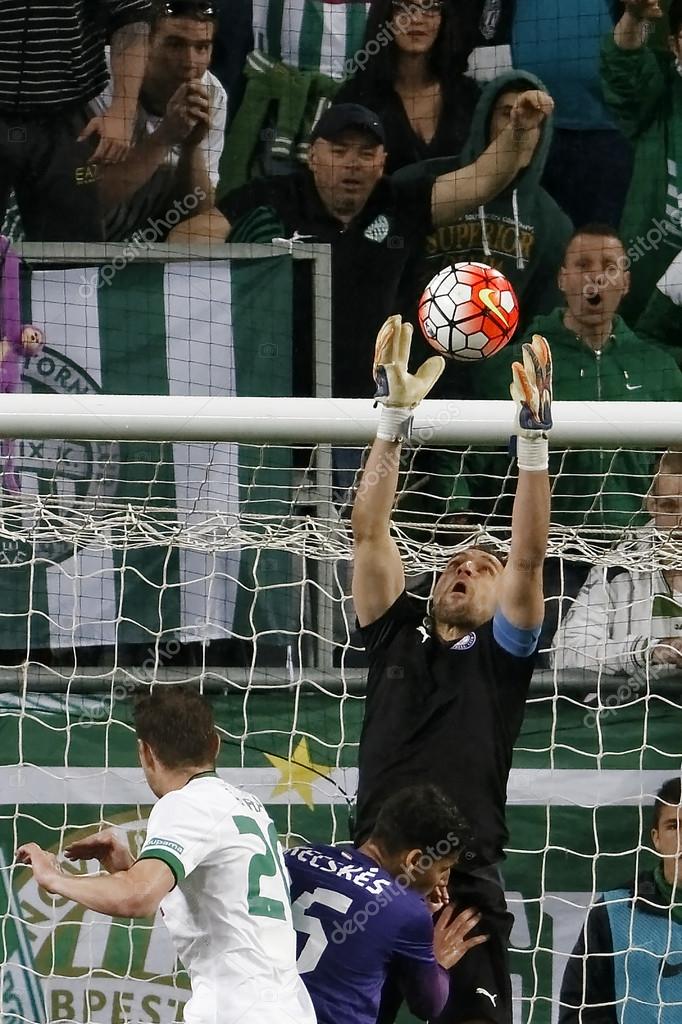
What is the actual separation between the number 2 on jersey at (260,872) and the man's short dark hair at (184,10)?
3.53 m

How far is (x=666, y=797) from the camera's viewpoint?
395 centimetres

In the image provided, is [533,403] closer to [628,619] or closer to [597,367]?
[628,619]

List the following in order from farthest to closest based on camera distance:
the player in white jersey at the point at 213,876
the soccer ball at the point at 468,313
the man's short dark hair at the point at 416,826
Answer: the soccer ball at the point at 468,313, the man's short dark hair at the point at 416,826, the player in white jersey at the point at 213,876

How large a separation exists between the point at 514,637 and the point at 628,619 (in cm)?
111

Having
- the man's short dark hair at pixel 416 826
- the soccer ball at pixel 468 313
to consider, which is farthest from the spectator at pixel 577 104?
the man's short dark hair at pixel 416 826

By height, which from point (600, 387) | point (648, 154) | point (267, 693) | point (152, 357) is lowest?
point (267, 693)

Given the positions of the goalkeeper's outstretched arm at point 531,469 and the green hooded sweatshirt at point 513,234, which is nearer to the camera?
the goalkeeper's outstretched arm at point 531,469

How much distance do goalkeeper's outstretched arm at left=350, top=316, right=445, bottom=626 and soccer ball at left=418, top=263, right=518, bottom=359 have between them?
0.48 m

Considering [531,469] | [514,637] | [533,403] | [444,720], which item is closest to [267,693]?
[444,720]

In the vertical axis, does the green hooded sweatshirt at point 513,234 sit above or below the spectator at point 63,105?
below

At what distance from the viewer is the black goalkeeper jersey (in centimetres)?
329

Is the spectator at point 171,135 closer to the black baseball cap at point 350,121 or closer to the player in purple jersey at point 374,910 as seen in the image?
the black baseball cap at point 350,121

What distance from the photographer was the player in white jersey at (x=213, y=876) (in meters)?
2.42

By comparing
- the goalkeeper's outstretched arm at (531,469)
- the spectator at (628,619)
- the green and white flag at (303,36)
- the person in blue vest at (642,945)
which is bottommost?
the person in blue vest at (642,945)
